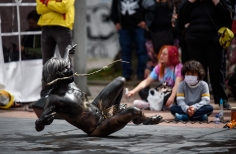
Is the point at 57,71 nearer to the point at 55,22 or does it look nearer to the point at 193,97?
the point at 193,97

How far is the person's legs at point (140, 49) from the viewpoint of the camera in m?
15.2

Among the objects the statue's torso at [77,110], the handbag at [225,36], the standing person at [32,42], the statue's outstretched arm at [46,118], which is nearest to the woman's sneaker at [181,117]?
the handbag at [225,36]

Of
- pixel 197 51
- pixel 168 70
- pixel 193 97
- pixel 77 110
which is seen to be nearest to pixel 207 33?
pixel 197 51

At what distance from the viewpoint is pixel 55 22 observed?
38.4 ft

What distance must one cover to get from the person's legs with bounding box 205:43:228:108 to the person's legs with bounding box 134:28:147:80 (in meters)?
3.81

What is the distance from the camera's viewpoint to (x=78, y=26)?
1330 cm

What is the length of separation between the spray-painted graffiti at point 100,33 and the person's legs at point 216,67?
11086 mm

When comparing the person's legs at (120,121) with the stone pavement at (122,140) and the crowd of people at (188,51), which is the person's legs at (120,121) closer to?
the stone pavement at (122,140)

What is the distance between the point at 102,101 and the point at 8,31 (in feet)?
13.2

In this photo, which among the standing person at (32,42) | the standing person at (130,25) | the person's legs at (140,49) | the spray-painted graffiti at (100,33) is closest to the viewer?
the standing person at (32,42)

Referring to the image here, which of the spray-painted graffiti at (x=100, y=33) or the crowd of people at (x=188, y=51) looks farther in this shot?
the spray-painted graffiti at (x=100, y=33)

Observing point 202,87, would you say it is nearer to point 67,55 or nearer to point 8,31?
point 67,55

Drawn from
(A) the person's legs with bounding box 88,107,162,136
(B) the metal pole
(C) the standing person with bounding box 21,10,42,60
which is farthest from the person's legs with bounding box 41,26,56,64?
(A) the person's legs with bounding box 88,107,162,136

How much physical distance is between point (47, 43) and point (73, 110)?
369 cm
